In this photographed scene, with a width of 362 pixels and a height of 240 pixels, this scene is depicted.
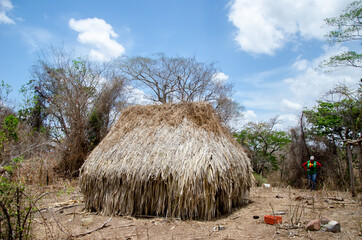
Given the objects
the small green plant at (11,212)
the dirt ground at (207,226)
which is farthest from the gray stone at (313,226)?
the small green plant at (11,212)

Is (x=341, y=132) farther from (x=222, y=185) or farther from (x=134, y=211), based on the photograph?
(x=134, y=211)

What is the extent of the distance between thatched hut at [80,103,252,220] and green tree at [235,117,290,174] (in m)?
7.73

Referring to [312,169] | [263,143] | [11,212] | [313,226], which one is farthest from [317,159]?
[11,212]

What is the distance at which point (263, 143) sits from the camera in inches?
596

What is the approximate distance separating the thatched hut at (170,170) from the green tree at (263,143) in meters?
7.73

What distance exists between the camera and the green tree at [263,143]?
14203 mm

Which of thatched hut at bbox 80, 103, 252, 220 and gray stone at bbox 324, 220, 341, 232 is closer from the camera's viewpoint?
gray stone at bbox 324, 220, 341, 232

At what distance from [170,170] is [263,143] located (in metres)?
11.0

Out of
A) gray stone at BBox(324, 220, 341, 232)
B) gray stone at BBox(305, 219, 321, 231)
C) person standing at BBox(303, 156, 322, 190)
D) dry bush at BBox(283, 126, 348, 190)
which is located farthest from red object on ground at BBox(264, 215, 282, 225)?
dry bush at BBox(283, 126, 348, 190)

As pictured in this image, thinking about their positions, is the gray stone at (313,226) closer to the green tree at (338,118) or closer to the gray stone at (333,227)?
the gray stone at (333,227)

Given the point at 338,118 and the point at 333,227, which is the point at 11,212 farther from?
the point at 338,118

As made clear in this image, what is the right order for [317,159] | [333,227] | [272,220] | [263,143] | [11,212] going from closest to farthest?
[11,212] → [333,227] → [272,220] → [317,159] → [263,143]

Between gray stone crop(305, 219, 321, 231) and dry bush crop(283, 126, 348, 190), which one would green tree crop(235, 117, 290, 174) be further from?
gray stone crop(305, 219, 321, 231)

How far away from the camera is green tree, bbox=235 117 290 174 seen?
46.6ft
